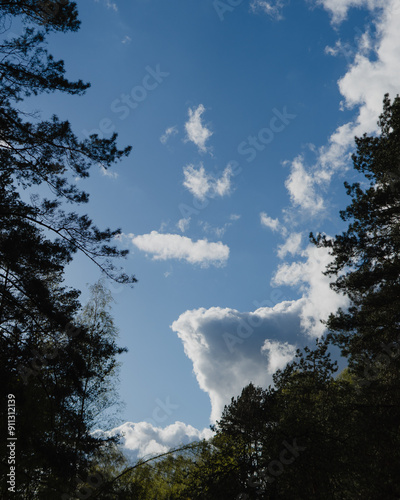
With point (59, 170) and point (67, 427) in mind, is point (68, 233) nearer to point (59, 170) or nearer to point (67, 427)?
point (59, 170)

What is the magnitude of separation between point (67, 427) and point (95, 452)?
4.22 feet

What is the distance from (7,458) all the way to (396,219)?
1333 centimetres

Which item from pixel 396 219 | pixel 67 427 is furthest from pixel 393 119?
pixel 67 427

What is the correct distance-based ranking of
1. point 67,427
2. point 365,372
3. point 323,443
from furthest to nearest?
point 365,372 < point 67,427 < point 323,443

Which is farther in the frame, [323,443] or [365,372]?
[365,372]

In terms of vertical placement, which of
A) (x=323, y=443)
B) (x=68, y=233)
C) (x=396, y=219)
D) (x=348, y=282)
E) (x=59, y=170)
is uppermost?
(x=59, y=170)

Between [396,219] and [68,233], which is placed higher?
[68,233]

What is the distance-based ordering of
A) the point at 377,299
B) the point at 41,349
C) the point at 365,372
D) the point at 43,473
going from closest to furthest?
1. the point at 41,349
2. the point at 43,473
3. the point at 377,299
4. the point at 365,372

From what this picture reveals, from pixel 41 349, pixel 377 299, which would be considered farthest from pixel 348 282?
pixel 41 349

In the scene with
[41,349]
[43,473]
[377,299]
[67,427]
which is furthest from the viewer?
[377,299]

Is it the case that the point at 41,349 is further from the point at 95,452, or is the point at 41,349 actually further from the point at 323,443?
the point at 323,443

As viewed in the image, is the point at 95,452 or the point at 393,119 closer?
the point at 95,452

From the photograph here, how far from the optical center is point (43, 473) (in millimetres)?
9148

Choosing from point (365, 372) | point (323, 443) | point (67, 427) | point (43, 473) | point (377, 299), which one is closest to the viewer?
point (323, 443)
